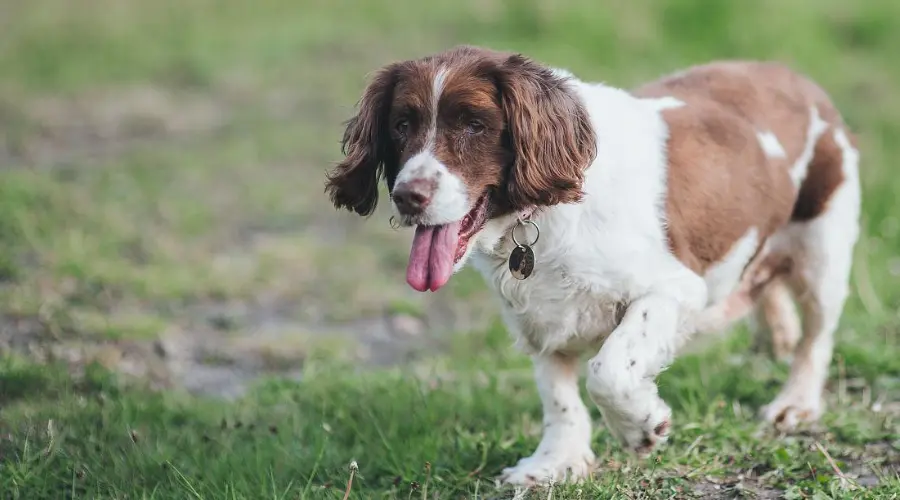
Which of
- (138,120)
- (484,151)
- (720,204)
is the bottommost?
(138,120)

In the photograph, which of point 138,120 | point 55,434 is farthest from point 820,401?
point 138,120

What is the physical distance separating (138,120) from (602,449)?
6.57 meters

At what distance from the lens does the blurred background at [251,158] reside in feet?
19.2

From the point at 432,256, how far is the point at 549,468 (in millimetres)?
903

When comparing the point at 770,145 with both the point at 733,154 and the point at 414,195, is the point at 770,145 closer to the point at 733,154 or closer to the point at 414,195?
the point at 733,154

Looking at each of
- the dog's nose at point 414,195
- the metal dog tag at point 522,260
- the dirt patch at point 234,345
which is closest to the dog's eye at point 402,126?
the dog's nose at point 414,195

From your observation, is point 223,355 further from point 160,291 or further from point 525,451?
point 525,451

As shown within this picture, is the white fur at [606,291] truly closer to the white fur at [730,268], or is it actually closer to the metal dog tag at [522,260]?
the metal dog tag at [522,260]

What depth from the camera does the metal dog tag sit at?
12.2ft

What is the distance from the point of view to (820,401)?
15.6ft

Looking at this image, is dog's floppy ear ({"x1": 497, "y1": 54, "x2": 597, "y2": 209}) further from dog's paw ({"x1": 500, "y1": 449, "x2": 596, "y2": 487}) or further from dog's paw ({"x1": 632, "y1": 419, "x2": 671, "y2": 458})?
dog's paw ({"x1": 500, "y1": 449, "x2": 596, "y2": 487})

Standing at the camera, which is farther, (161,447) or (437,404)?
(437,404)

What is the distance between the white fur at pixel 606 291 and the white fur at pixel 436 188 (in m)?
0.20

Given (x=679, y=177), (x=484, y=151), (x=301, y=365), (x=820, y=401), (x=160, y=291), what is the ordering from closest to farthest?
(x=484, y=151) → (x=679, y=177) → (x=820, y=401) → (x=301, y=365) → (x=160, y=291)
